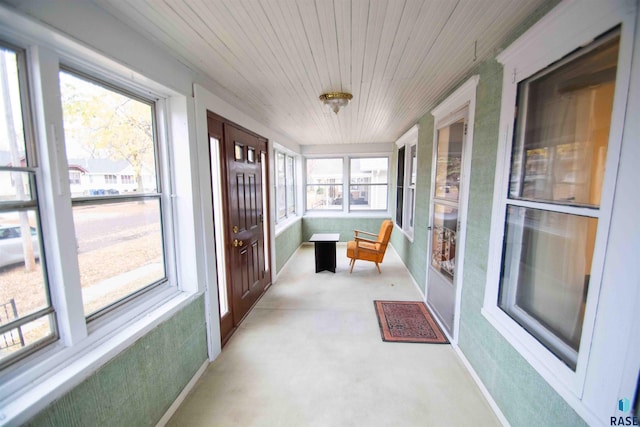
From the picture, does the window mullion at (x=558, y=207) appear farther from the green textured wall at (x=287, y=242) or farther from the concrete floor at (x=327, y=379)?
the green textured wall at (x=287, y=242)

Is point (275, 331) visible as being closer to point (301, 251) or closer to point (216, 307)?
point (216, 307)

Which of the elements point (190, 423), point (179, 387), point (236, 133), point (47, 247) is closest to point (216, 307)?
point (179, 387)

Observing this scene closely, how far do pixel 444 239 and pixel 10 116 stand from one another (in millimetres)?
3203

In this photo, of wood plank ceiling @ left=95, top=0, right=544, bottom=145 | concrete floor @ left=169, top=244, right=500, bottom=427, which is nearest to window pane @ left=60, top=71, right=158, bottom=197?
wood plank ceiling @ left=95, top=0, right=544, bottom=145

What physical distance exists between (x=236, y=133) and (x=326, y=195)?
387 cm

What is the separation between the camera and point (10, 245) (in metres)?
1.03

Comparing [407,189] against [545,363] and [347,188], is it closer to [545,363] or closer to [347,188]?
[347,188]

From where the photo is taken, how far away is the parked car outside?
101 centimetres

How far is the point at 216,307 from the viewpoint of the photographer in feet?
7.51

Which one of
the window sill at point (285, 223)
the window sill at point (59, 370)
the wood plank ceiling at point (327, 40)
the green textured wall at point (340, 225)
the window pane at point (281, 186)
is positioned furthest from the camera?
the green textured wall at point (340, 225)

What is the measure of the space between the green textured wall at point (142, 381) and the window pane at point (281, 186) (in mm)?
3132

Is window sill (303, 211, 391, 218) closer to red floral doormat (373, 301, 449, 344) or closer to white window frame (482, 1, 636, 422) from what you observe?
red floral doormat (373, 301, 449, 344)

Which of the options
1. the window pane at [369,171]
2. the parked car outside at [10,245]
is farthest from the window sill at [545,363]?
the window pane at [369,171]

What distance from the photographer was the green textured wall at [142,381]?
1.11 metres
